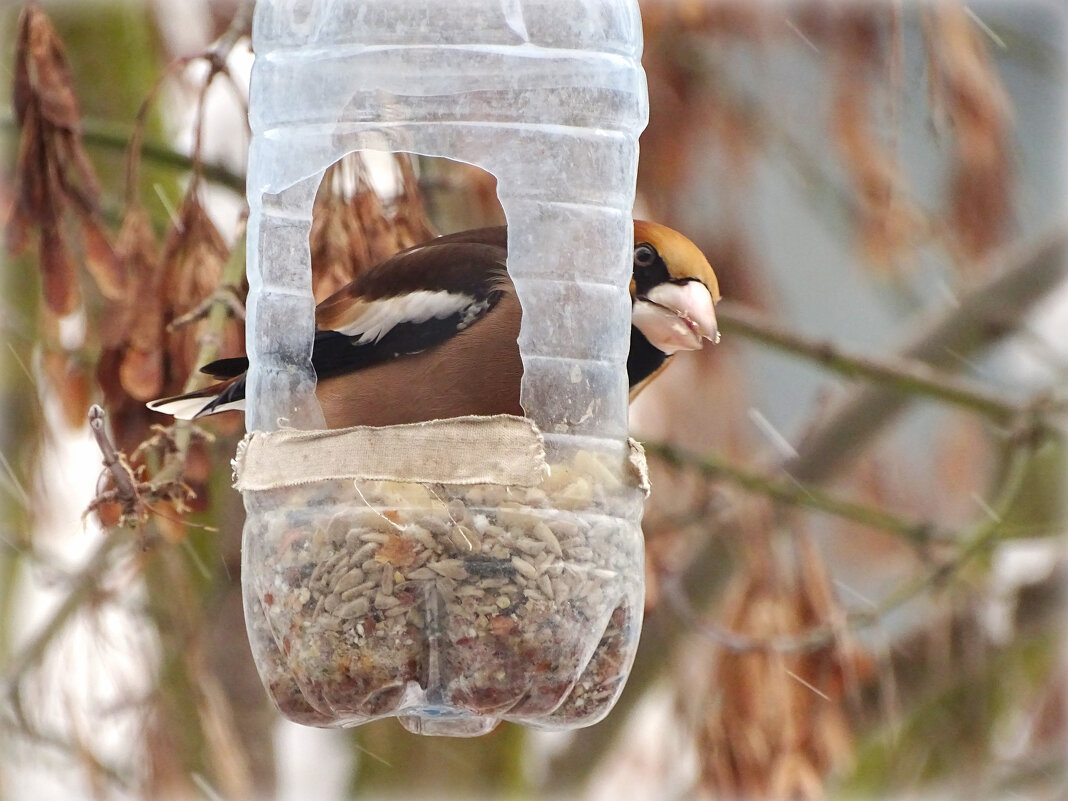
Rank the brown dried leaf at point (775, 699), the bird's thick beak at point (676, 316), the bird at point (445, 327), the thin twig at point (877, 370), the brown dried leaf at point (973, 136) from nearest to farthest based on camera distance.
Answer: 1. the bird at point (445, 327)
2. the bird's thick beak at point (676, 316)
3. the brown dried leaf at point (775, 699)
4. the thin twig at point (877, 370)
5. the brown dried leaf at point (973, 136)

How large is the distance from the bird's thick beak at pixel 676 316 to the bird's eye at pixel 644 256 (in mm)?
59

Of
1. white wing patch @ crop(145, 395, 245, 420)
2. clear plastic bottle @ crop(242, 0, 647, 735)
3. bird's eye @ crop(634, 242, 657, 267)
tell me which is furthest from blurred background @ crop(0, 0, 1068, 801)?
bird's eye @ crop(634, 242, 657, 267)

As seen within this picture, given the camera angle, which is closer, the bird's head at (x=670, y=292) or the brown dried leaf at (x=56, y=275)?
the bird's head at (x=670, y=292)

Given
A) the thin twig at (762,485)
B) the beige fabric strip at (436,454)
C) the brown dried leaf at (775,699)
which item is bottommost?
the brown dried leaf at (775,699)

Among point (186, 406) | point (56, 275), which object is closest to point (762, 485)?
point (186, 406)

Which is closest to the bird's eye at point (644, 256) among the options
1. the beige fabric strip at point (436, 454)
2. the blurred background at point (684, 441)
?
the beige fabric strip at point (436, 454)

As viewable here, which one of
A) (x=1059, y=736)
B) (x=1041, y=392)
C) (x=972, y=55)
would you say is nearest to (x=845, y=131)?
(x=972, y=55)

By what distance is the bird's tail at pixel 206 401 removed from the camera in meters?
3.30

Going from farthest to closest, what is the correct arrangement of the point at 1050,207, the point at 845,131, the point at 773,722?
the point at 1050,207 < the point at 845,131 < the point at 773,722

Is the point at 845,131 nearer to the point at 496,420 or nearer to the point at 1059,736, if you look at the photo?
the point at 1059,736

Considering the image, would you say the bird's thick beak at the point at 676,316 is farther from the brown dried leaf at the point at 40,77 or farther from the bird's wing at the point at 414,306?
the brown dried leaf at the point at 40,77

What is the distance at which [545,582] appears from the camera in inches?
112

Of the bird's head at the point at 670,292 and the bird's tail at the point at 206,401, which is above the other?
the bird's head at the point at 670,292

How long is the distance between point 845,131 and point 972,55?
550mm
